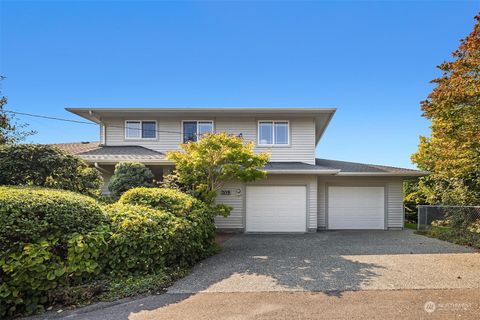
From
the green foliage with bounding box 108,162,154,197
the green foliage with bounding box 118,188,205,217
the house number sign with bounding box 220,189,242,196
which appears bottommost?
the house number sign with bounding box 220,189,242,196

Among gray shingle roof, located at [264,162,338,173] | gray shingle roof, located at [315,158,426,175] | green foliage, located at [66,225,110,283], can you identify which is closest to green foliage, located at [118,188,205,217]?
green foliage, located at [66,225,110,283]

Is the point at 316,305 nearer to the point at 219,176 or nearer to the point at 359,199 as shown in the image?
the point at 219,176

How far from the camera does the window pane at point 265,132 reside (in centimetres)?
1148

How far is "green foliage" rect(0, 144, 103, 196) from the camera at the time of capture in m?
6.08

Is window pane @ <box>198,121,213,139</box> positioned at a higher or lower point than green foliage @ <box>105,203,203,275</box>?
higher

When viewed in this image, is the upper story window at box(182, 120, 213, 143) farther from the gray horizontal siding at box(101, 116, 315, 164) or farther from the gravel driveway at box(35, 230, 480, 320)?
the gravel driveway at box(35, 230, 480, 320)

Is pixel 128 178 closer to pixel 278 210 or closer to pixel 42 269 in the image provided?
pixel 42 269

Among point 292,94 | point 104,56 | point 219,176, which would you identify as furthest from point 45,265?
point 292,94

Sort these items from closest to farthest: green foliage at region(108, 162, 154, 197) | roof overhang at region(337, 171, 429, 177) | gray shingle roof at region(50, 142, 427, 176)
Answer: green foliage at region(108, 162, 154, 197), gray shingle roof at region(50, 142, 427, 176), roof overhang at region(337, 171, 429, 177)

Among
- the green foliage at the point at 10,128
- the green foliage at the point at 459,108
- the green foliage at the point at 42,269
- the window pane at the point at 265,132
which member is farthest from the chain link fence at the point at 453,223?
the green foliage at the point at 10,128

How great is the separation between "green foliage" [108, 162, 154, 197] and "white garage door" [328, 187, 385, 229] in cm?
813

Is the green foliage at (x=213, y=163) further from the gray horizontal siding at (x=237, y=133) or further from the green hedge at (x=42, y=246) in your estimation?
the gray horizontal siding at (x=237, y=133)

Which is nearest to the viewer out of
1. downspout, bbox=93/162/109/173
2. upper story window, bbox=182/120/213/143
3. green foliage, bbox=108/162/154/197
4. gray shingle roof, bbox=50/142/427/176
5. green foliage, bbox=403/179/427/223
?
green foliage, bbox=108/162/154/197

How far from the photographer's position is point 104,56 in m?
10.7
